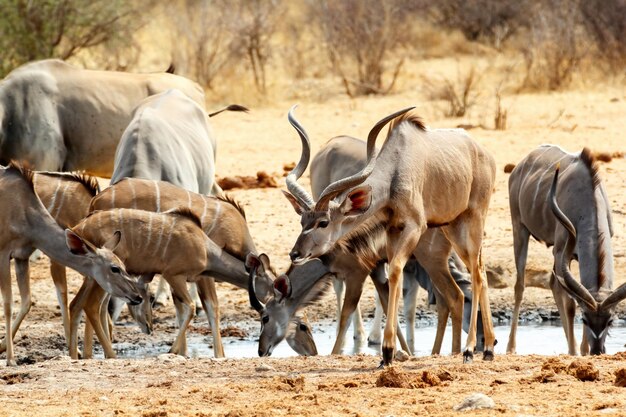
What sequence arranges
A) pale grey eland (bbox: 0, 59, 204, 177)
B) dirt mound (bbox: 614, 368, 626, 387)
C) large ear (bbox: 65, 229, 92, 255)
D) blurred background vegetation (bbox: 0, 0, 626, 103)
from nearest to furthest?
dirt mound (bbox: 614, 368, 626, 387) → large ear (bbox: 65, 229, 92, 255) → pale grey eland (bbox: 0, 59, 204, 177) → blurred background vegetation (bbox: 0, 0, 626, 103)

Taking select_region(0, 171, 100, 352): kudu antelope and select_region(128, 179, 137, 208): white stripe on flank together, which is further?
select_region(0, 171, 100, 352): kudu antelope

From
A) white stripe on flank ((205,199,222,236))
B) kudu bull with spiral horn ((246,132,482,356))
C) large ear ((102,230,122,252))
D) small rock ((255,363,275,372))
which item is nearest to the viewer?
small rock ((255,363,275,372))

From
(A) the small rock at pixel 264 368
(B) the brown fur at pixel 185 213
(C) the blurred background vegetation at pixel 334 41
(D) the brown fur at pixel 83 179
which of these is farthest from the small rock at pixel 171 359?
(C) the blurred background vegetation at pixel 334 41

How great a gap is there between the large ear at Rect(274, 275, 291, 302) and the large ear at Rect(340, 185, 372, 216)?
1.93 m

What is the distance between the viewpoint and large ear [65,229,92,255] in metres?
7.39

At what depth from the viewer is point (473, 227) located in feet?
→ 22.1

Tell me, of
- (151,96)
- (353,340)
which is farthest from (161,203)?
(151,96)

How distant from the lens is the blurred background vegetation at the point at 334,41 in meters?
16.8

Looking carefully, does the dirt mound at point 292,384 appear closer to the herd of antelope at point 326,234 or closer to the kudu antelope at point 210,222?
the herd of antelope at point 326,234

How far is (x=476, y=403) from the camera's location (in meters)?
5.09

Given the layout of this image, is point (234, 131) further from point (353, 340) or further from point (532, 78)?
point (353, 340)

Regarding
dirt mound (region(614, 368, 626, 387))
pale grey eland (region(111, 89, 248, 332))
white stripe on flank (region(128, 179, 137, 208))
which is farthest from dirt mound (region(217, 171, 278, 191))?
dirt mound (region(614, 368, 626, 387))

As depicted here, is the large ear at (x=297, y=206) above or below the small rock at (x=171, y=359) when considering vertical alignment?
above

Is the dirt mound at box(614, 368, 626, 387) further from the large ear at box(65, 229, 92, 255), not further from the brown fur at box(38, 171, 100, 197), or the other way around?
the brown fur at box(38, 171, 100, 197)
